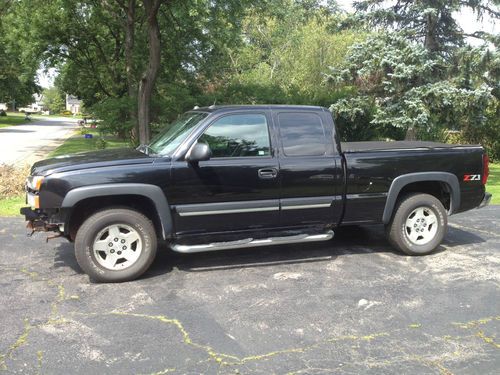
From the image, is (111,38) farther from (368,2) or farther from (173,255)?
(173,255)

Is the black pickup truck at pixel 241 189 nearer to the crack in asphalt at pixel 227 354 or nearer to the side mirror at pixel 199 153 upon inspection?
the side mirror at pixel 199 153

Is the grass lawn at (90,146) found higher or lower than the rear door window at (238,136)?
lower

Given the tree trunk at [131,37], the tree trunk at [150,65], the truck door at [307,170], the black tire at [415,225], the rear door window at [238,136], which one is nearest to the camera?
the rear door window at [238,136]

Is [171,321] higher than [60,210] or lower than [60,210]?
lower

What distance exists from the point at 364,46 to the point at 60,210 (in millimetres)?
10776

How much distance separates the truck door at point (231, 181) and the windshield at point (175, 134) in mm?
234

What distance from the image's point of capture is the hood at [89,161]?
16.7ft

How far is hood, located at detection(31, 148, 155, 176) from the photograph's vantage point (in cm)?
508

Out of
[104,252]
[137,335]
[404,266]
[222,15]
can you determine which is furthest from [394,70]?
[137,335]

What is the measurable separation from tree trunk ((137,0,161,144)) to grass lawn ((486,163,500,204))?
8.56 m

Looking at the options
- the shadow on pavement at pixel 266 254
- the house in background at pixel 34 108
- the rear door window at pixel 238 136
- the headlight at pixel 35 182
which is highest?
the house in background at pixel 34 108

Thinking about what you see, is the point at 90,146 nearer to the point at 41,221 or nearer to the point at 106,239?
the point at 41,221

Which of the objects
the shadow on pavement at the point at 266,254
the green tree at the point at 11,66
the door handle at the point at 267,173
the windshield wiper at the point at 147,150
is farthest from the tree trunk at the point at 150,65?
the door handle at the point at 267,173

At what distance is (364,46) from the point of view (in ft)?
44.9
